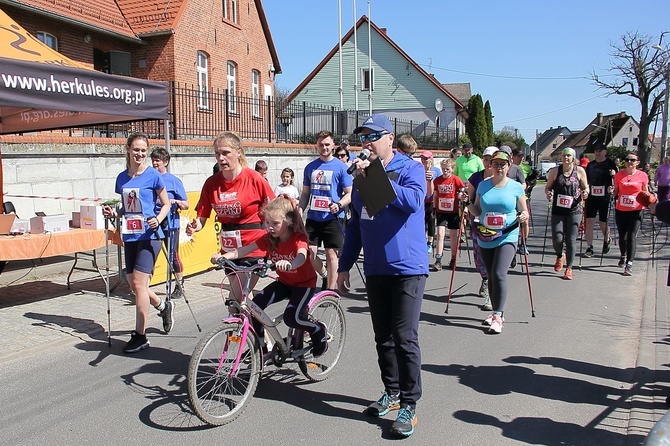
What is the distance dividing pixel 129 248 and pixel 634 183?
8.49 meters

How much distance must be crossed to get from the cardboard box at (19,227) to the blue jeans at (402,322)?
17.8ft

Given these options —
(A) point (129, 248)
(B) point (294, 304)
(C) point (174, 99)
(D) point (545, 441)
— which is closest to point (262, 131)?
(C) point (174, 99)

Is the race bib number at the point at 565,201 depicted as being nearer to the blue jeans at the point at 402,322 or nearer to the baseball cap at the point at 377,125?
the blue jeans at the point at 402,322

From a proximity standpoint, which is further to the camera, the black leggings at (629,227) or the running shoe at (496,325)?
the black leggings at (629,227)

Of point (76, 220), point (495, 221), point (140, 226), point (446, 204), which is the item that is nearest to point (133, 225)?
point (140, 226)

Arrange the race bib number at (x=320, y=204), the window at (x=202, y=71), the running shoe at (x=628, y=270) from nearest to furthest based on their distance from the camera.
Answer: the race bib number at (x=320, y=204), the running shoe at (x=628, y=270), the window at (x=202, y=71)

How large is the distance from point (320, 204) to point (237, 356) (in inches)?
129

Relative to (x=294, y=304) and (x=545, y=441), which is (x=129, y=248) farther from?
(x=545, y=441)

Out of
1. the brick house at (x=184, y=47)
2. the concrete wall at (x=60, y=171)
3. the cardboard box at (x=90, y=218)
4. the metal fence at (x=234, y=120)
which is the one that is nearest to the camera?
the cardboard box at (x=90, y=218)

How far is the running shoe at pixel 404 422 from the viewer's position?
3.85 m

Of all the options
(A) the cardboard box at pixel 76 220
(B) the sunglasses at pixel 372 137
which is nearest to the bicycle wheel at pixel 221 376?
(B) the sunglasses at pixel 372 137

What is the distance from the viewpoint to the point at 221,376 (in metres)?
4.08

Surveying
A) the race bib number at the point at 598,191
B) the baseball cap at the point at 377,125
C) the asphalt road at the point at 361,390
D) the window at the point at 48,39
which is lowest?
the asphalt road at the point at 361,390

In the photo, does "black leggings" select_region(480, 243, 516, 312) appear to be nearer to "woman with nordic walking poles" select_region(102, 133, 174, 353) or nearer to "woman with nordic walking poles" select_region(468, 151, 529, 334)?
"woman with nordic walking poles" select_region(468, 151, 529, 334)
